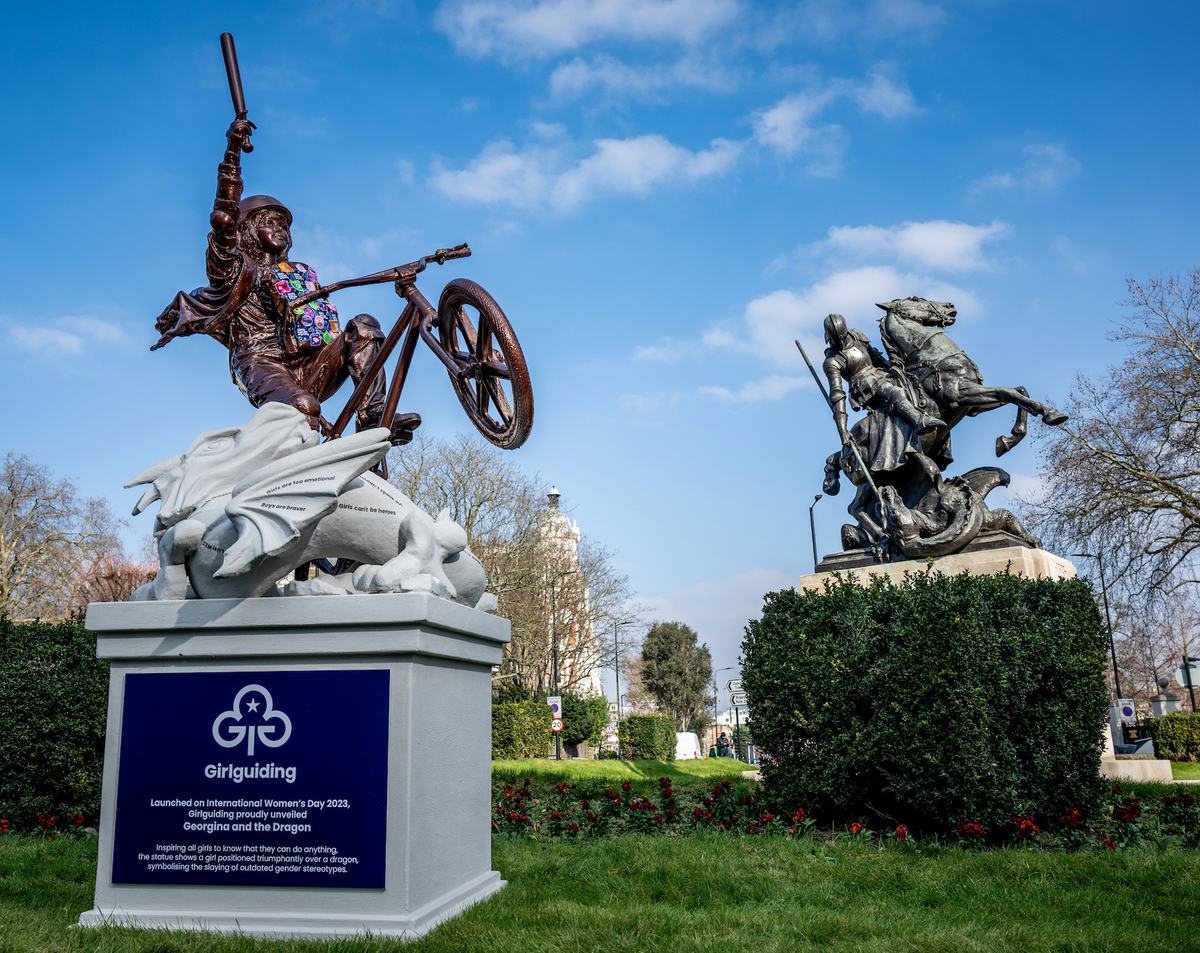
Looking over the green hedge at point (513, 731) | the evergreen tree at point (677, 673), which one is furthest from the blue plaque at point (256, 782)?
the evergreen tree at point (677, 673)

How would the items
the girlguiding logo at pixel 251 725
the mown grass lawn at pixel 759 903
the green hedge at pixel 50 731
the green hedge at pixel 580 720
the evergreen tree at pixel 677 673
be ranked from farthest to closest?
1. the evergreen tree at pixel 677 673
2. the green hedge at pixel 580 720
3. the green hedge at pixel 50 731
4. the girlguiding logo at pixel 251 725
5. the mown grass lawn at pixel 759 903

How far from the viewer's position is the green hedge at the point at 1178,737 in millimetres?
18547

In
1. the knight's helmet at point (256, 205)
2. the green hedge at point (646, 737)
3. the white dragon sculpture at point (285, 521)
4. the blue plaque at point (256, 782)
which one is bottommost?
the green hedge at point (646, 737)

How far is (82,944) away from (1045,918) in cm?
397

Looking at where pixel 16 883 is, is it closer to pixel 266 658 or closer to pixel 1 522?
pixel 266 658

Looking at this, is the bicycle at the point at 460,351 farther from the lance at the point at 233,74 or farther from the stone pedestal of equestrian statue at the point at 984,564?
the stone pedestal of equestrian statue at the point at 984,564

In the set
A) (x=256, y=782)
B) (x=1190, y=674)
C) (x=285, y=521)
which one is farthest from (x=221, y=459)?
(x=1190, y=674)

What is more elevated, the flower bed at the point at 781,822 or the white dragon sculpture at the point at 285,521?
the white dragon sculpture at the point at 285,521

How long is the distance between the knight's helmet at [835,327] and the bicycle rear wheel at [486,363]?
6340 mm

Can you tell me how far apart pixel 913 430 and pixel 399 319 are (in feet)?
21.6

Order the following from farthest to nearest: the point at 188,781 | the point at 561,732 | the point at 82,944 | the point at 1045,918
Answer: the point at 561,732 → the point at 1045,918 → the point at 188,781 → the point at 82,944

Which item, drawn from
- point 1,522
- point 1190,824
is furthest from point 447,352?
point 1,522

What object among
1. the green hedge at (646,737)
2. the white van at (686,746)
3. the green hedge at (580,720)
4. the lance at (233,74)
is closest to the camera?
the lance at (233,74)

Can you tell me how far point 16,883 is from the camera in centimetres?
446
